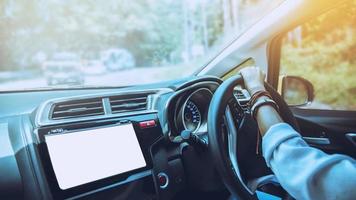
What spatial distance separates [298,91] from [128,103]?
122cm

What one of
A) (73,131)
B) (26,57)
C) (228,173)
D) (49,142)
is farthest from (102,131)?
(26,57)

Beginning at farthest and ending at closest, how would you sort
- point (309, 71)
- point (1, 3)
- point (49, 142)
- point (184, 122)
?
point (1, 3)
point (309, 71)
point (184, 122)
point (49, 142)

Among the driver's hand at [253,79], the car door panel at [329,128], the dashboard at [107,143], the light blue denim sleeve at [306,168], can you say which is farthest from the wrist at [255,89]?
the car door panel at [329,128]

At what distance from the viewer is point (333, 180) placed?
1066 millimetres

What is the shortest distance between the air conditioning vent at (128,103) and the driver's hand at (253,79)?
66cm

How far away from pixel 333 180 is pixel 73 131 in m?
1.06

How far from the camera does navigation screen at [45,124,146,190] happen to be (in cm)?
149

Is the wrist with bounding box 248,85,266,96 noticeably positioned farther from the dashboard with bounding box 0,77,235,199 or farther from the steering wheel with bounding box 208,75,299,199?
the dashboard with bounding box 0,77,235,199

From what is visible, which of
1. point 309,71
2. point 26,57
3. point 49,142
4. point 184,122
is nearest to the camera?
point 49,142

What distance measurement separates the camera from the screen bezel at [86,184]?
1.47 metres

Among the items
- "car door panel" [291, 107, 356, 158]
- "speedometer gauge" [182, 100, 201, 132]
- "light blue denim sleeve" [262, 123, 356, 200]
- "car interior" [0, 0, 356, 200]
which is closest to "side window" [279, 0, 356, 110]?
"car door panel" [291, 107, 356, 158]

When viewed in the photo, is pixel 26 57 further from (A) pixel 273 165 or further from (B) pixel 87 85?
(A) pixel 273 165

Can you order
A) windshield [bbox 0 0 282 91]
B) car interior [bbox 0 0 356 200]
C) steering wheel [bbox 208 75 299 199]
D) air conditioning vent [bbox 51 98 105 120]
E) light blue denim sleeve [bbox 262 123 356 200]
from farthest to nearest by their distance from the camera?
windshield [bbox 0 0 282 91]
air conditioning vent [bbox 51 98 105 120]
car interior [bbox 0 0 356 200]
steering wheel [bbox 208 75 299 199]
light blue denim sleeve [bbox 262 123 356 200]

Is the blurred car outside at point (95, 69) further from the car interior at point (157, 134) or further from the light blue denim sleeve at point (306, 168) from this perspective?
the light blue denim sleeve at point (306, 168)
